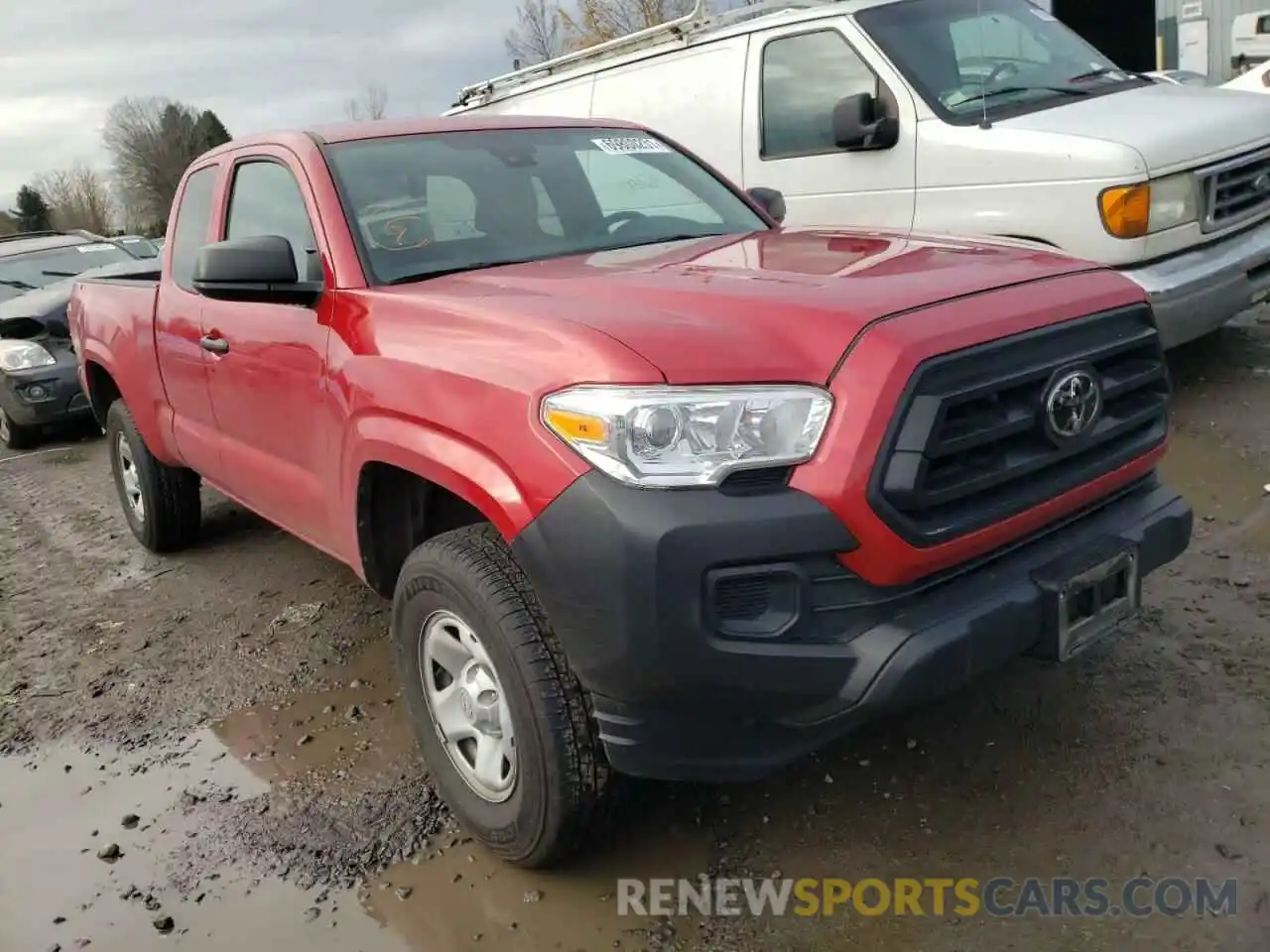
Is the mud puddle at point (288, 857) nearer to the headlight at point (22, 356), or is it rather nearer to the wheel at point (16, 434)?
the headlight at point (22, 356)

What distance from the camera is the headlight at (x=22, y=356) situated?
26.9 ft

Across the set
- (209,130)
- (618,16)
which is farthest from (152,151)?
(618,16)

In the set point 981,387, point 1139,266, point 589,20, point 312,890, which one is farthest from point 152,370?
→ point 589,20

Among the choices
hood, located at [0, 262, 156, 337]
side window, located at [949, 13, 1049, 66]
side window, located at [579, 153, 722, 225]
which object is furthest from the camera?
hood, located at [0, 262, 156, 337]

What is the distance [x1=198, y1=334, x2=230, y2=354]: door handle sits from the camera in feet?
12.3

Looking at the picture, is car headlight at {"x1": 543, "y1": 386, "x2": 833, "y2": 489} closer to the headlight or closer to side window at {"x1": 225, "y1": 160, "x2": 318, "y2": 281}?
side window at {"x1": 225, "y1": 160, "x2": 318, "y2": 281}

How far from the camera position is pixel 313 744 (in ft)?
11.1

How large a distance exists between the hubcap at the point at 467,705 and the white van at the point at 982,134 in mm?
2655

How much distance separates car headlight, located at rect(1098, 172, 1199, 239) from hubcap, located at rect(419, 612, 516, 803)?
3.60 meters

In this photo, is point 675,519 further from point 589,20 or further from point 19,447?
point 589,20

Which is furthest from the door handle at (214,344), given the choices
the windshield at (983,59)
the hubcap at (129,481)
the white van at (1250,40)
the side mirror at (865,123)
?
the white van at (1250,40)

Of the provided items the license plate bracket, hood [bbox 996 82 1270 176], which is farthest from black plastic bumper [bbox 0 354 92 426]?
the license plate bracket

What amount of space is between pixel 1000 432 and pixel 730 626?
713 millimetres

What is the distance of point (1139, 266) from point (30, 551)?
5.63m
